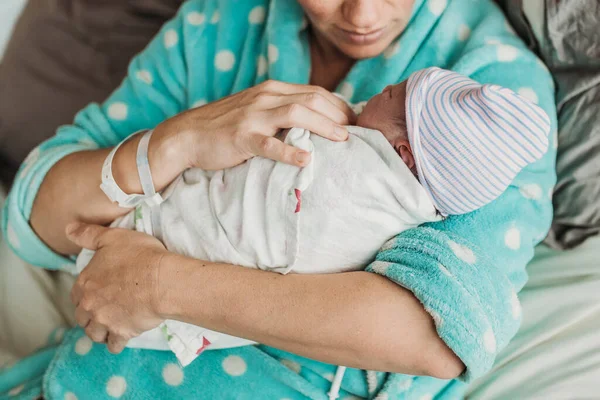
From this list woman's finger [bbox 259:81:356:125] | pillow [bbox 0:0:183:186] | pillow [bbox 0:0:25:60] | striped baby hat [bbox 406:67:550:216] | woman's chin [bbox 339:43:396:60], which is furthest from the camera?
pillow [bbox 0:0:25:60]

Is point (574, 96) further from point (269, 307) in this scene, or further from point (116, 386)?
point (116, 386)

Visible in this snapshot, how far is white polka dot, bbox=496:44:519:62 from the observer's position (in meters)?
1.08

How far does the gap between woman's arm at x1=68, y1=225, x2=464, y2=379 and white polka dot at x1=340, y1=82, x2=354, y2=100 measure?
0.45 metres

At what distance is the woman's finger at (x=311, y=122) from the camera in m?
0.94

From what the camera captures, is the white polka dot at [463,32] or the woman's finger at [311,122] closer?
the woman's finger at [311,122]

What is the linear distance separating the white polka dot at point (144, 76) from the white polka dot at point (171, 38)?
8 cm

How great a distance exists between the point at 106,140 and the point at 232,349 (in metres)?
0.63

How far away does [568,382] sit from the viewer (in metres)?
1.05

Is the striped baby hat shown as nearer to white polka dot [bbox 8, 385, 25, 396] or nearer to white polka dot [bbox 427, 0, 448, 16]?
white polka dot [bbox 427, 0, 448, 16]

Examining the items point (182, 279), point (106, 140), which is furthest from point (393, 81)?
point (106, 140)

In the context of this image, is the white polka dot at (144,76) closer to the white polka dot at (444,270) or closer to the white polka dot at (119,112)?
the white polka dot at (119,112)

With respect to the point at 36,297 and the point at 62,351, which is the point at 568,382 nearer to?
the point at 62,351

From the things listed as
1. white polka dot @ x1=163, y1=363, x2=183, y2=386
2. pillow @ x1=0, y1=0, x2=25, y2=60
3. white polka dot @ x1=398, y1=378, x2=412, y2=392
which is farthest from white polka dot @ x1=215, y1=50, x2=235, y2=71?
pillow @ x1=0, y1=0, x2=25, y2=60

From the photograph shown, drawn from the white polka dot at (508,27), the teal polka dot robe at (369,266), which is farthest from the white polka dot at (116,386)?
the white polka dot at (508,27)
